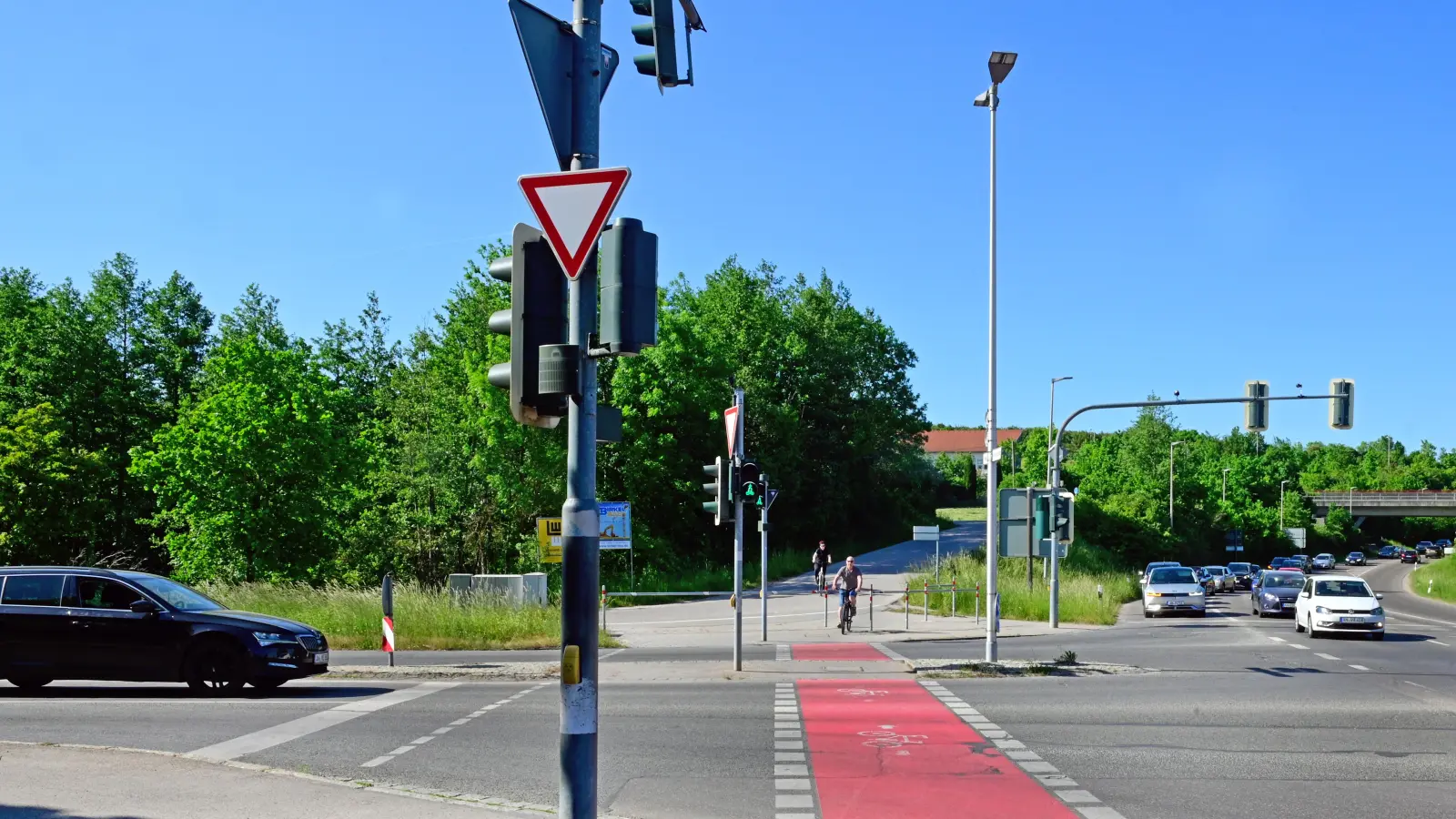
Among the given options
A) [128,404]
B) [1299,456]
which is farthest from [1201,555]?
[1299,456]

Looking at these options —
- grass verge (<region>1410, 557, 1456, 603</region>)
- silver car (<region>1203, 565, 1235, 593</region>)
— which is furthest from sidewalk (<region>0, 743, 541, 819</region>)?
grass verge (<region>1410, 557, 1456, 603</region>)

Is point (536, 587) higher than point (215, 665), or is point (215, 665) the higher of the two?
point (215, 665)

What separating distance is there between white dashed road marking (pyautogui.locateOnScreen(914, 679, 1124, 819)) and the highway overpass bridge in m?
118

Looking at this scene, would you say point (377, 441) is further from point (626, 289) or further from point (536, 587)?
point (626, 289)

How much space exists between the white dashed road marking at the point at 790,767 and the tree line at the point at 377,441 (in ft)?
104

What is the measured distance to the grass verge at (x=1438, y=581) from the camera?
206ft

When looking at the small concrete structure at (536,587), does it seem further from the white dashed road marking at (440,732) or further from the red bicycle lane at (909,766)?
the red bicycle lane at (909,766)

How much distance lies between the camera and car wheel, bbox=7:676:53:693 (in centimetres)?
1507

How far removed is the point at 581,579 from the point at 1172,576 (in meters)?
36.2

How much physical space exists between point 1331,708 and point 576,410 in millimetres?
12179

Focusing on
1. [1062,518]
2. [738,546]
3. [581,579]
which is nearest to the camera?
[581,579]

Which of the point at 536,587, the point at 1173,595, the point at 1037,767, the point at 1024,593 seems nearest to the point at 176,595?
the point at 1037,767

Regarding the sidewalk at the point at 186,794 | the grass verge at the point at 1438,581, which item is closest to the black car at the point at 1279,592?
the grass verge at the point at 1438,581

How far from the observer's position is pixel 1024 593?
36.0 m
